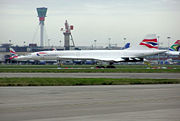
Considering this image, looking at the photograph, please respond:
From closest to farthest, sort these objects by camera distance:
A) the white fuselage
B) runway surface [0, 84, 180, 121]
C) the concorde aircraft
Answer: runway surface [0, 84, 180, 121] → the concorde aircraft → the white fuselage

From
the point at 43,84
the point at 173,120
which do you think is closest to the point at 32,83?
the point at 43,84

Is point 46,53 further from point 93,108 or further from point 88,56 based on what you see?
point 93,108

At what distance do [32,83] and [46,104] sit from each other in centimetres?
1507

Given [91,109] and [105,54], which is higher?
[91,109]

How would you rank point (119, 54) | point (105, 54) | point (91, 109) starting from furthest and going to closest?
point (105, 54) → point (119, 54) → point (91, 109)

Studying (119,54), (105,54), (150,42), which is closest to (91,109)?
(119,54)

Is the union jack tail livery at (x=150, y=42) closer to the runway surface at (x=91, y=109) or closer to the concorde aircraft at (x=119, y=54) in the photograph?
the concorde aircraft at (x=119, y=54)

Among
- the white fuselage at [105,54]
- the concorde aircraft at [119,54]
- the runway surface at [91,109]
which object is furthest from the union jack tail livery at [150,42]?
the runway surface at [91,109]

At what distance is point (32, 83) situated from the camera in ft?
111

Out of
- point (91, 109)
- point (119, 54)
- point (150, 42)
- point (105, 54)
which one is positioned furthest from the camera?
point (150, 42)

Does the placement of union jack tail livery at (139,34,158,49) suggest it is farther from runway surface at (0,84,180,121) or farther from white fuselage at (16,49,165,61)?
runway surface at (0,84,180,121)

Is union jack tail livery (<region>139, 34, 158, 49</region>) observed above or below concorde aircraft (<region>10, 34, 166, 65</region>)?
above

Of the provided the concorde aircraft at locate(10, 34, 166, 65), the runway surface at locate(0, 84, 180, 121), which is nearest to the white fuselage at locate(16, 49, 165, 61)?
the concorde aircraft at locate(10, 34, 166, 65)

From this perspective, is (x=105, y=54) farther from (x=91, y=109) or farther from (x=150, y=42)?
(x=91, y=109)
